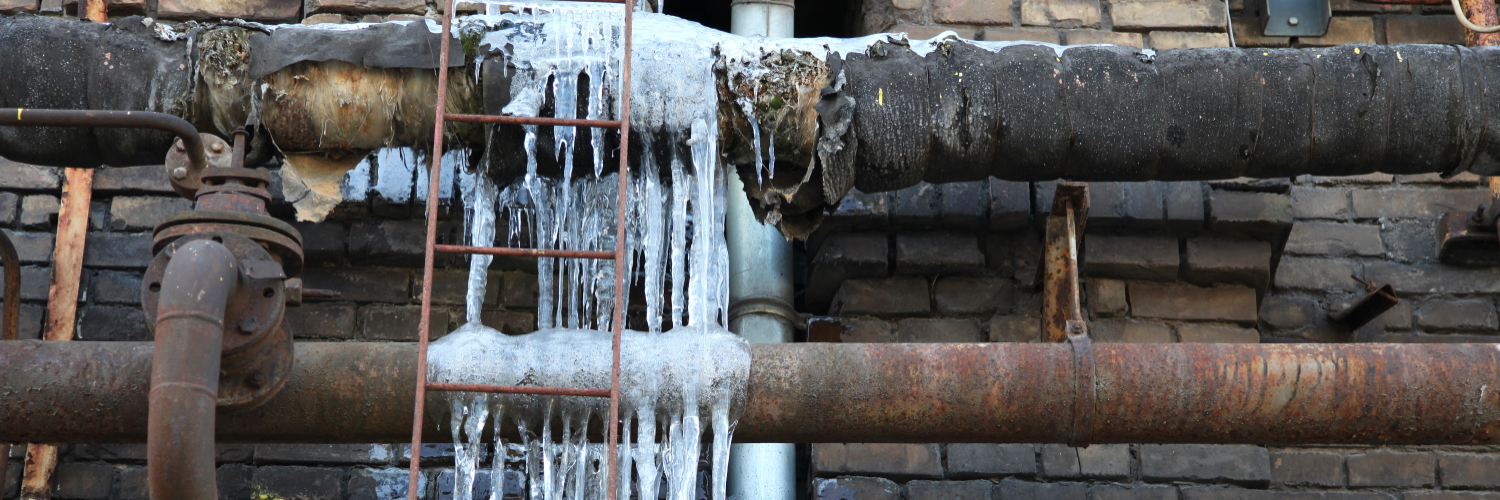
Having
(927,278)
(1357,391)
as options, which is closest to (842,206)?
(927,278)

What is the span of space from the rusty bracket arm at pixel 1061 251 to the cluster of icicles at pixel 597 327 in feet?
3.32

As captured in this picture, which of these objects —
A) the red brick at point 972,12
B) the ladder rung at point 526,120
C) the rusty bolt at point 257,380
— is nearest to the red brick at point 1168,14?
the red brick at point 972,12

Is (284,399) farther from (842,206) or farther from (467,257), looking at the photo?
(842,206)

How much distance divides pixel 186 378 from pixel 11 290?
1681 millimetres

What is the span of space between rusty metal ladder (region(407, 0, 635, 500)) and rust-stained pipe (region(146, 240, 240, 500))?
401mm

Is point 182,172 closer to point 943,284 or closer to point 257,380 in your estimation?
point 257,380

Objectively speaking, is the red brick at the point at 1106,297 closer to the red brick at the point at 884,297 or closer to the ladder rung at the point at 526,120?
the red brick at the point at 884,297

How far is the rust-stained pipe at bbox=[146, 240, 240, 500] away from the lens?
2586 millimetres

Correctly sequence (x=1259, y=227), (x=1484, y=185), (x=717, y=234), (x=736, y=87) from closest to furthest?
(x=736, y=87) → (x=717, y=234) → (x=1259, y=227) → (x=1484, y=185)

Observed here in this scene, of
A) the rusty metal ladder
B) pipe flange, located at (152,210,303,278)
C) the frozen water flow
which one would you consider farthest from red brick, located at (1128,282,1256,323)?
pipe flange, located at (152,210,303,278)

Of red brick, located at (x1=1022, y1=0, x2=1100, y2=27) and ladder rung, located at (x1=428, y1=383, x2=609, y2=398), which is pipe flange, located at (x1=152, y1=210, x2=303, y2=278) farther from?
red brick, located at (x1=1022, y1=0, x2=1100, y2=27)

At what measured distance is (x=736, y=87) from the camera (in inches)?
126

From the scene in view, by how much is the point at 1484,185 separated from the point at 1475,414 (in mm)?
2112

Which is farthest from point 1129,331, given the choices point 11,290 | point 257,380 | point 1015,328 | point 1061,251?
point 11,290
